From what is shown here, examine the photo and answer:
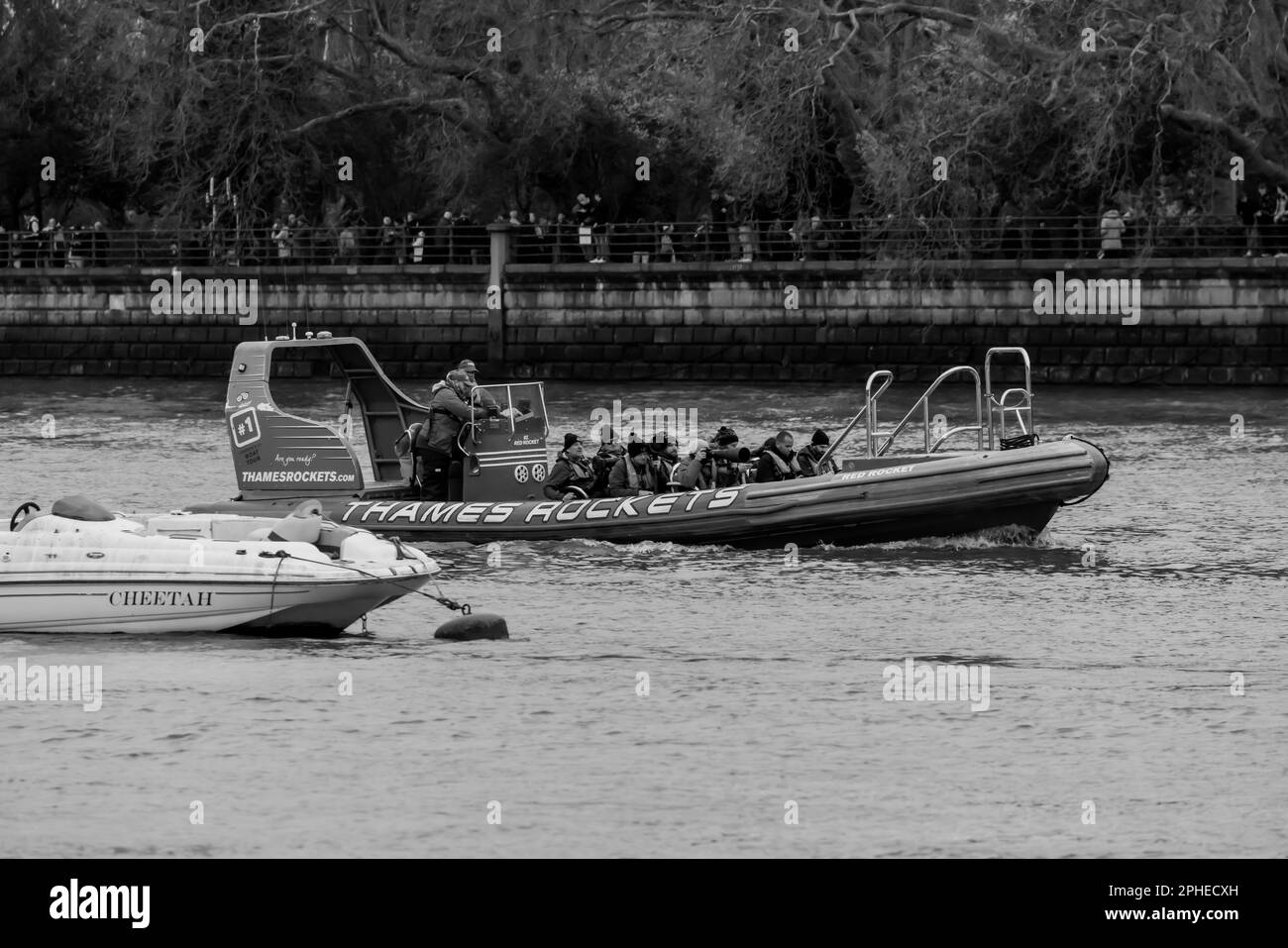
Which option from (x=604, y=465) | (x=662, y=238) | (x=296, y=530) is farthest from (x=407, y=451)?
(x=662, y=238)

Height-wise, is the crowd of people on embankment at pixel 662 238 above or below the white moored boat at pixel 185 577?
above

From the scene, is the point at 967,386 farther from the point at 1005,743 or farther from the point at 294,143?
the point at 1005,743

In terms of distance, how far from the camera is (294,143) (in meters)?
49.8

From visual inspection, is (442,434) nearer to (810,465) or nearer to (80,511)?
(810,465)

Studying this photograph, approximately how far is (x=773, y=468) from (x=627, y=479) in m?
1.49

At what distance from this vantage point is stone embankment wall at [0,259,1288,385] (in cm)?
4097

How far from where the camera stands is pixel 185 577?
57.6 feet

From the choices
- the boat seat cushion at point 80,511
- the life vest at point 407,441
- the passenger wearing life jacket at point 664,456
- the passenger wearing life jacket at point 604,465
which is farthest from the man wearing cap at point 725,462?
the boat seat cushion at point 80,511

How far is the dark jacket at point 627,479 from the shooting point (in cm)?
2306

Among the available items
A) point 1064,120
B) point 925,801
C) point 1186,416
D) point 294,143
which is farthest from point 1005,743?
point 294,143

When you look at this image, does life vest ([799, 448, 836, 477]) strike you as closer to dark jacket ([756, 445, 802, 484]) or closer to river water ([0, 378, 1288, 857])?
dark jacket ([756, 445, 802, 484])

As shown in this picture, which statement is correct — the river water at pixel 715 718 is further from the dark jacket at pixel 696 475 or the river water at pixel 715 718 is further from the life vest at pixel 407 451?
the life vest at pixel 407 451

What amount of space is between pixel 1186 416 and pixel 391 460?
1630 cm

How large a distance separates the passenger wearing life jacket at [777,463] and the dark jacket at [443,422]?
287cm
